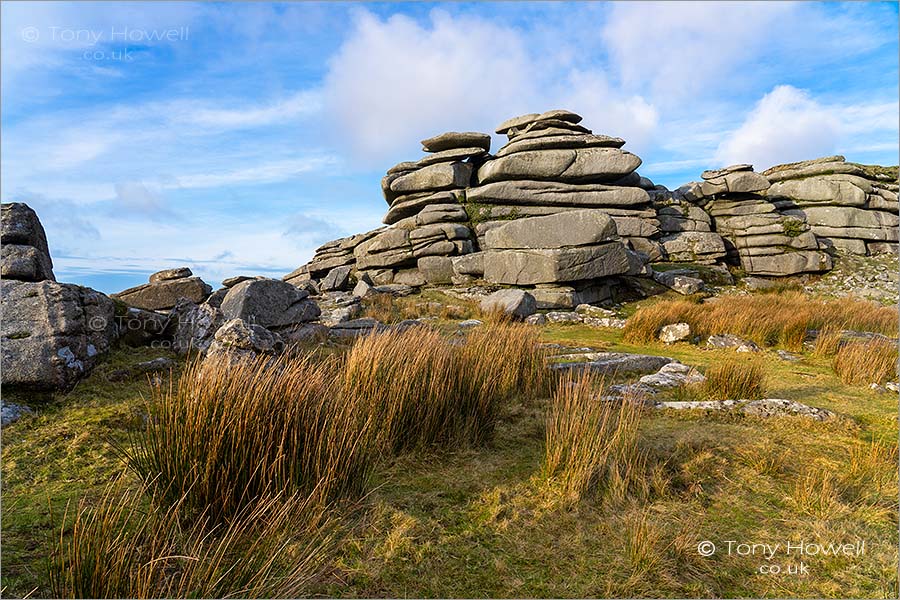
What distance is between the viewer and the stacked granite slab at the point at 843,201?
26.3m

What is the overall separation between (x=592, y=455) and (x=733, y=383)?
12.7 feet

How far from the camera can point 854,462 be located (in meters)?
4.73

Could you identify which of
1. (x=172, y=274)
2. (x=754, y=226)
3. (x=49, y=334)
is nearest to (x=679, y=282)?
(x=754, y=226)

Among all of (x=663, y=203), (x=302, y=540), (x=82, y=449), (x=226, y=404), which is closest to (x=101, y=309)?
(x=82, y=449)

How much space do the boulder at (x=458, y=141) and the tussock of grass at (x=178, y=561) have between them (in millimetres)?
24320

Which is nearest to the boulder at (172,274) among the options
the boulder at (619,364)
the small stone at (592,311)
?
the small stone at (592,311)

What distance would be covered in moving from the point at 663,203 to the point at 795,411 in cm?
2253

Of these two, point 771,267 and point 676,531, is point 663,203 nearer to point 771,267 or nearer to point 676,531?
point 771,267

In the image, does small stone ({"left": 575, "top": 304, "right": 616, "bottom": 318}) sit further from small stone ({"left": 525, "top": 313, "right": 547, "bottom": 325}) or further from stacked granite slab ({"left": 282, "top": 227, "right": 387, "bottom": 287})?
stacked granite slab ({"left": 282, "top": 227, "right": 387, "bottom": 287})

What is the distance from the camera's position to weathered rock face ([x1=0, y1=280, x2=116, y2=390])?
5941mm

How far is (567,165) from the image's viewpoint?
2364cm

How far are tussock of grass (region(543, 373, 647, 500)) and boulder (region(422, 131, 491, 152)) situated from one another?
22.8 metres

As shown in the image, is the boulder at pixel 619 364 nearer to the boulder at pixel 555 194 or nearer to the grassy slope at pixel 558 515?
the grassy slope at pixel 558 515

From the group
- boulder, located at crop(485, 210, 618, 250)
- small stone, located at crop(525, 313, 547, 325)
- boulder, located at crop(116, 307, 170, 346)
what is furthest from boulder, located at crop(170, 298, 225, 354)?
boulder, located at crop(485, 210, 618, 250)
